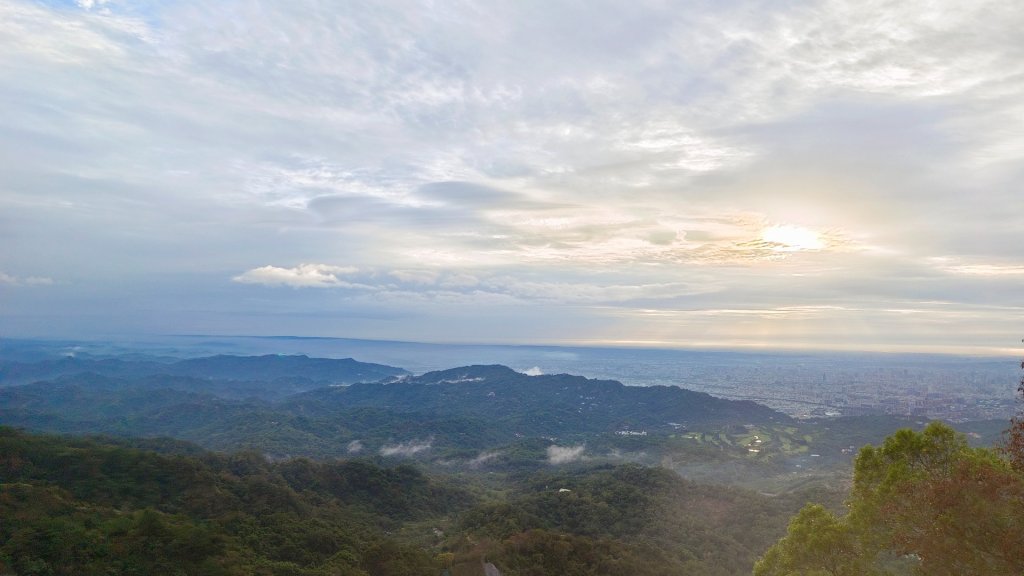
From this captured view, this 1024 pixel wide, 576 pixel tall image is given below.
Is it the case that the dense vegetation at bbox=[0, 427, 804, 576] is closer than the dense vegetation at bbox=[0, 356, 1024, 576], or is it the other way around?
the dense vegetation at bbox=[0, 356, 1024, 576]

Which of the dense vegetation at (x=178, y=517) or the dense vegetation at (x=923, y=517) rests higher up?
the dense vegetation at (x=923, y=517)

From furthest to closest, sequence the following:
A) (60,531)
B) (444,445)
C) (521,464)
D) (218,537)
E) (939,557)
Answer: (444,445) → (521,464) → (218,537) → (60,531) → (939,557)

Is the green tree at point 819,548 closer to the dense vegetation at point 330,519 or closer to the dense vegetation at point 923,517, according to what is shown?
the dense vegetation at point 923,517

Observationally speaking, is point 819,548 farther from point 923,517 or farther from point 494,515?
point 494,515

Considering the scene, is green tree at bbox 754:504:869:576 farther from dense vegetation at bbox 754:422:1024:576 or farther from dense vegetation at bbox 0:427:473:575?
dense vegetation at bbox 0:427:473:575

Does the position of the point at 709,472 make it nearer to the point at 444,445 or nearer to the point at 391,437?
the point at 444,445

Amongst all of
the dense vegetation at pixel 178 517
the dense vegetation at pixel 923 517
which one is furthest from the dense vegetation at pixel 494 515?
the dense vegetation at pixel 178 517

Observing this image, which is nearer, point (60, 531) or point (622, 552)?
point (60, 531)

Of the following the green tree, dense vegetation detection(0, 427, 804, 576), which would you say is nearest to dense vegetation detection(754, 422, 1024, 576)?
the green tree

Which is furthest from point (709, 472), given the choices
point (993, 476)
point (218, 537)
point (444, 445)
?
point (993, 476)

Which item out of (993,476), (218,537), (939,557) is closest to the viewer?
(993,476)

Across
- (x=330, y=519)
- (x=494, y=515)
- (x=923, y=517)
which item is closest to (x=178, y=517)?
(x=330, y=519)
